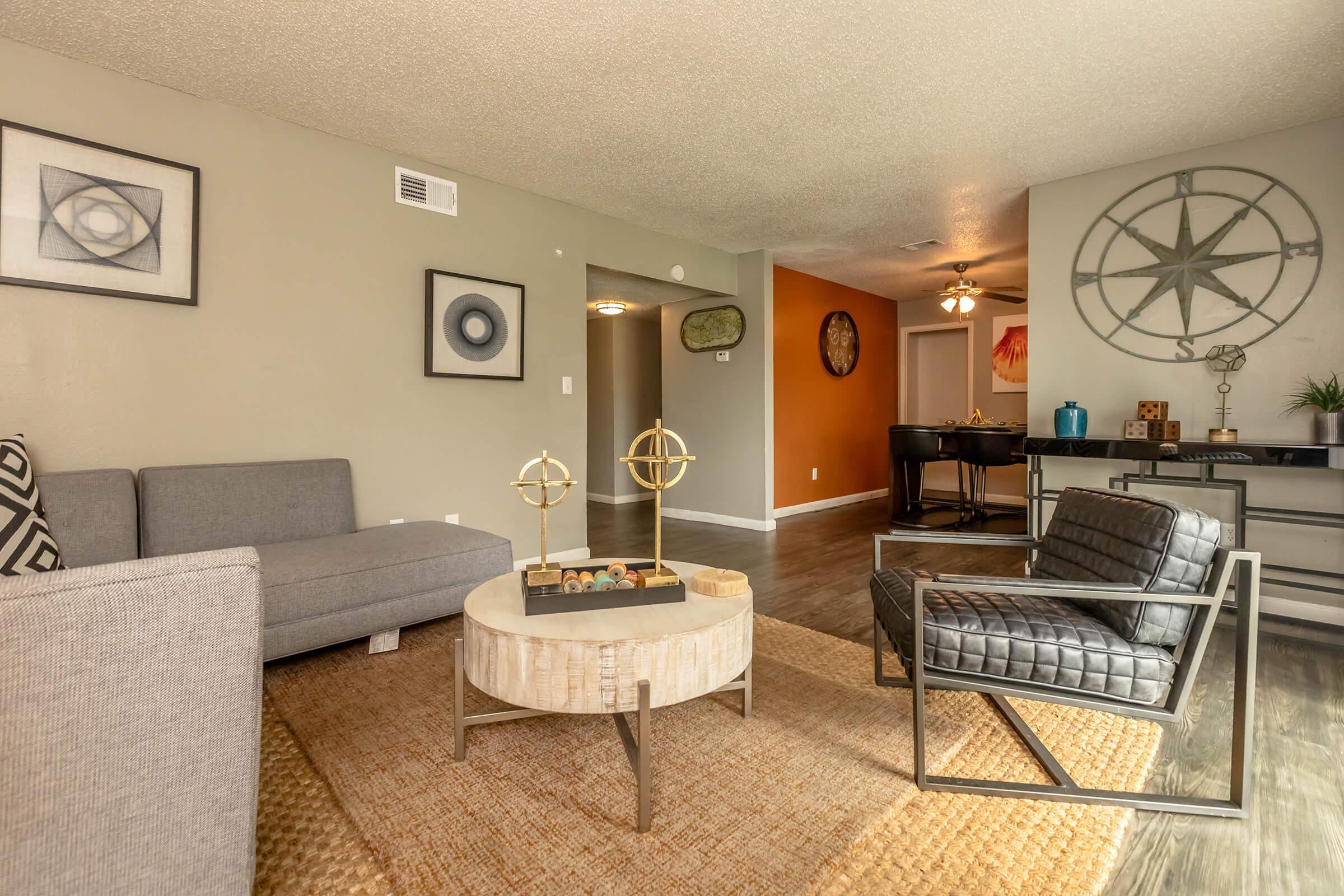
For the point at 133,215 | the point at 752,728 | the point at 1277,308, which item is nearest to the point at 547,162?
the point at 133,215

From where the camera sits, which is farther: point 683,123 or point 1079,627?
point 683,123

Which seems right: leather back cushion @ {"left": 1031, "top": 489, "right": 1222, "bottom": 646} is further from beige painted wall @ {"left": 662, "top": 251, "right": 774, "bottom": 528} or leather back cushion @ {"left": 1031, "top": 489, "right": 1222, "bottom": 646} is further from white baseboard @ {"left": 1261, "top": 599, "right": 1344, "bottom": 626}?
beige painted wall @ {"left": 662, "top": 251, "right": 774, "bottom": 528}

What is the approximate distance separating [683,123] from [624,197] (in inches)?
45.0

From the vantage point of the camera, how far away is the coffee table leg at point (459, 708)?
1718 millimetres

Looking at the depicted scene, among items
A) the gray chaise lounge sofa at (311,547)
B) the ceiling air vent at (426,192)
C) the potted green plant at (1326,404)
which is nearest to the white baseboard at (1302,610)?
the potted green plant at (1326,404)

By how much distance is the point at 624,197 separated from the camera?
411 cm

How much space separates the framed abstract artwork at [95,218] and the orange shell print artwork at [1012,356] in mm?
7066


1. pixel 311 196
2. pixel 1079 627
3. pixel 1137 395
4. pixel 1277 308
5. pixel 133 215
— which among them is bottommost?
pixel 1079 627

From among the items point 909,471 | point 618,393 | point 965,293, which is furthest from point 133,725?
point 618,393

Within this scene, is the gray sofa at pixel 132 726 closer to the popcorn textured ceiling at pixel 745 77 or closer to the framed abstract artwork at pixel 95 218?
the popcorn textured ceiling at pixel 745 77

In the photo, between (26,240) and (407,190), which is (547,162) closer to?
(407,190)

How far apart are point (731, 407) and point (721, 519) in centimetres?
107

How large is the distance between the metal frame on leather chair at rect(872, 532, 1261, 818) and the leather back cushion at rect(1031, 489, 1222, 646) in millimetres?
36

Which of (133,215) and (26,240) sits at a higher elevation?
(133,215)
